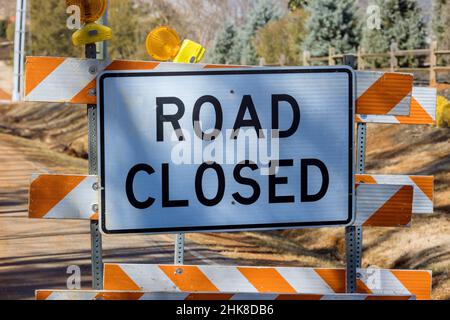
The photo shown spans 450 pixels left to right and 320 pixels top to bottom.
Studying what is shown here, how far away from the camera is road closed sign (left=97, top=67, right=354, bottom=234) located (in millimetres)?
5039

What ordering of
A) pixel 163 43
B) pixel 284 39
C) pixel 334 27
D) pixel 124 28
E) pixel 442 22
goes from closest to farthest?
pixel 163 43, pixel 334 27, pixel 442 22, pixel 284 39, pixel 124 28

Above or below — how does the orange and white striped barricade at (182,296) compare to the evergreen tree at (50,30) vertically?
below

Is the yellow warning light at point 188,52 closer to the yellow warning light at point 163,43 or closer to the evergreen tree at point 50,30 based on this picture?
the yellow warning light at point 163,43

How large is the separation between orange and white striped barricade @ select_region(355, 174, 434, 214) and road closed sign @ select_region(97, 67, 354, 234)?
0.67 m

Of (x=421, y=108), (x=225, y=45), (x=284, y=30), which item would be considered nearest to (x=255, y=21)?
(x=225, y=45)

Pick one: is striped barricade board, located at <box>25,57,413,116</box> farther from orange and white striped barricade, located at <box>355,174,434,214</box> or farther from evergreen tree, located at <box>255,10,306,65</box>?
evergreen tree, located at <box>255,10,306,65</box>

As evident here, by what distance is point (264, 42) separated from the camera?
60.3m

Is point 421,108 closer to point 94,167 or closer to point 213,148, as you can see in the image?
point 213,148

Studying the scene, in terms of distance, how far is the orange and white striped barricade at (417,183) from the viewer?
18.7 ft

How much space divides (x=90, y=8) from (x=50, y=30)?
2870 inches

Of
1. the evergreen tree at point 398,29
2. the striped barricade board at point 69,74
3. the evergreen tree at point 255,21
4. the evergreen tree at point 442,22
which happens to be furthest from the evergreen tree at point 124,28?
the striped barricade board at point 69,74

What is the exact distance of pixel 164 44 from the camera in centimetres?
645

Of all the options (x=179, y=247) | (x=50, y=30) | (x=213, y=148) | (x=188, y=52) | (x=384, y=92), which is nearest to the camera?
(x=213, y=148)

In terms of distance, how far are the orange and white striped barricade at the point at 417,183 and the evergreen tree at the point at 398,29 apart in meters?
38.8
